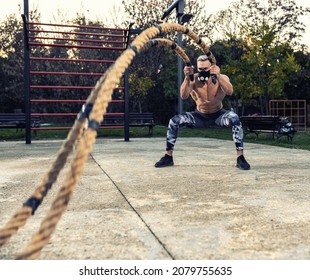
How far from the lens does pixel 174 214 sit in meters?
2.20

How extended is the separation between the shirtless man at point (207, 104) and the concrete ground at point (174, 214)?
359 millimetres

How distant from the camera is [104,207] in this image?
2.38 m

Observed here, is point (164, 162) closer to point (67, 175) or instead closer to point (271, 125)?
point (67, 175)

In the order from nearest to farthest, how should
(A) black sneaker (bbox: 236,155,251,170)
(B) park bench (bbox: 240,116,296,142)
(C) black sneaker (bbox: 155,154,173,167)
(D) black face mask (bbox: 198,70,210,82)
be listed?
(A) black sneaker (bbox: 236,155,251,170) < (D) black face mask (bbox: 198,70,210,82) < (C) black sneaker (bbox: 155,154,173,167) < (B) park bench (bbox: 240,116,296,142)

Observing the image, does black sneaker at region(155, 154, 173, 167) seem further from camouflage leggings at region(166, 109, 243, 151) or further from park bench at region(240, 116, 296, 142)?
park bench at region(240, 116, 296, 142)

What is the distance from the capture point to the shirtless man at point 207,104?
4.07 m

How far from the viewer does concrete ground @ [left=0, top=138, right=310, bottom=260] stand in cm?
162

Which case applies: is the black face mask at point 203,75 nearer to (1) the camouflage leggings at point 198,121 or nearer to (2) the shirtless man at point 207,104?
(2) the shirtless man at point 207,104

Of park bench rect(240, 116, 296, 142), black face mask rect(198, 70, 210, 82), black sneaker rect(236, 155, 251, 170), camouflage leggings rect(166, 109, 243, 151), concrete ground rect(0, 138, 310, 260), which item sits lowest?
concrete ground rect(0, 138, 310, 260)

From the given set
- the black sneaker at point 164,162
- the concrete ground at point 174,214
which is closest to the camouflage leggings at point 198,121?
the black sneaker at point 164,162

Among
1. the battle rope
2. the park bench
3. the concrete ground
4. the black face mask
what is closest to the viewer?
the battle rope

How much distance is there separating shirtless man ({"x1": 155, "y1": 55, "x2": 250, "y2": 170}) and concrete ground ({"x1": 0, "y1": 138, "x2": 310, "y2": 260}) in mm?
359

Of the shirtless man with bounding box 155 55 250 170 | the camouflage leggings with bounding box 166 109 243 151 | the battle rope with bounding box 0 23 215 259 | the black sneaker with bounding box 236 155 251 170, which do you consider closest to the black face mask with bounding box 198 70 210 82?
the shirtless man with bounding box 155 55 250 170

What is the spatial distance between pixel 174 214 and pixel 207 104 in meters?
2.24
